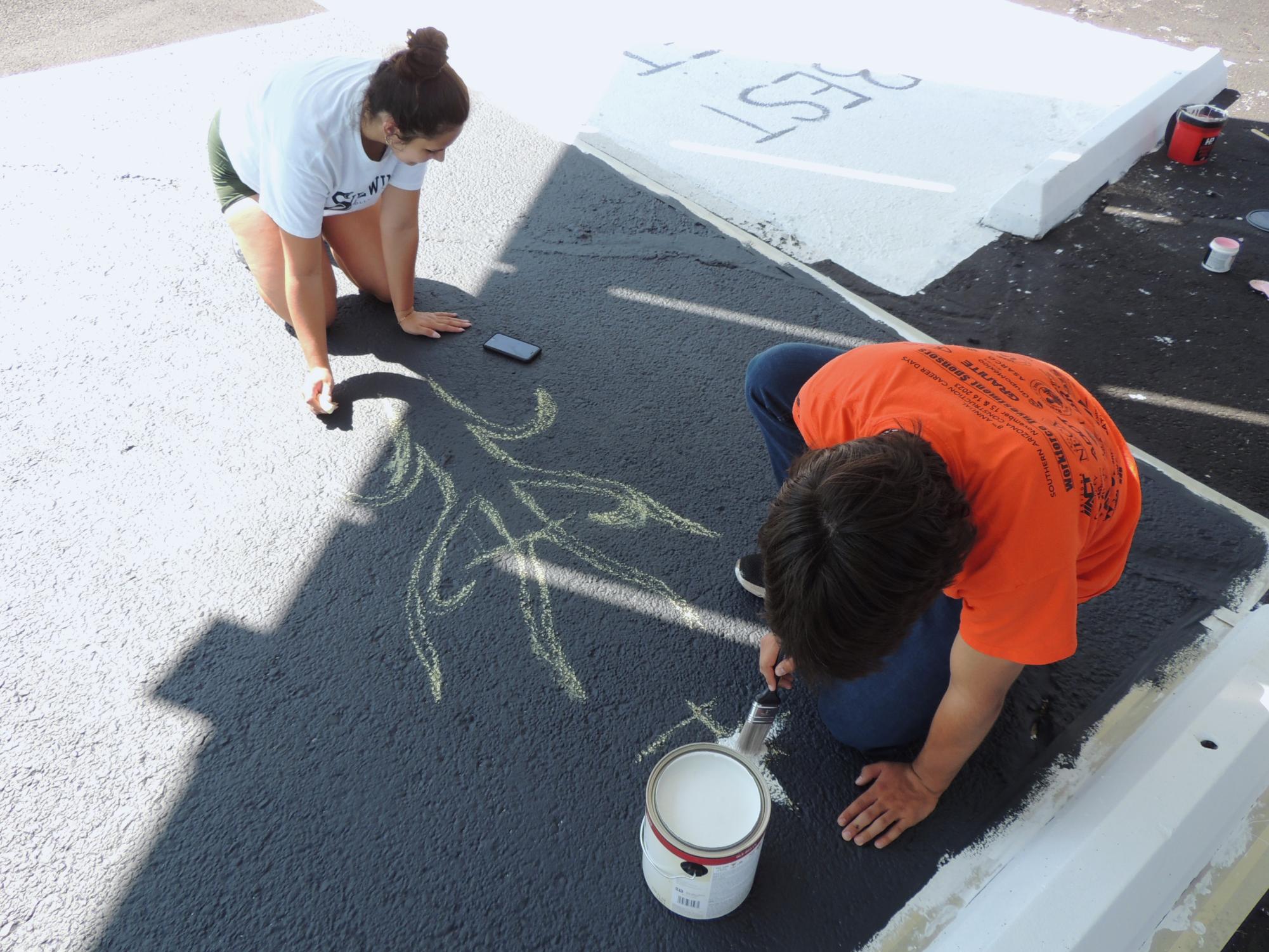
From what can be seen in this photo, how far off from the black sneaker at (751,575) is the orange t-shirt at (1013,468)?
0.64 m

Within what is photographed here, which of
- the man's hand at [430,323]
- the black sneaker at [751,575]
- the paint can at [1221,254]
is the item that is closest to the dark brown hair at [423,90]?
the man's hand at [430,323]

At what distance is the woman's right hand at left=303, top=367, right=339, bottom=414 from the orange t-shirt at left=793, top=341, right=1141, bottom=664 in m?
1.64

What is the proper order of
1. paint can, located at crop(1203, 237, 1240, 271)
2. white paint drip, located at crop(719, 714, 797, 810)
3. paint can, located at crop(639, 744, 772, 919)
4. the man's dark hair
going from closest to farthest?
the man's dark hair
paint can, located at crop(639, 744, 772, 919)
white paint drip, located at crop(719, 714, 797, 810)
paint can, located at crop(1203, 237, 1240, 271)

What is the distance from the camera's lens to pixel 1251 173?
4.05 meters

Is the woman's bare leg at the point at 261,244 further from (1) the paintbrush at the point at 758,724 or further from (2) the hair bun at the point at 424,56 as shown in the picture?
(1) the paintbrush at the point at 758,724

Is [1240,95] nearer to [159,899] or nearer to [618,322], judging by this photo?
[618,322]

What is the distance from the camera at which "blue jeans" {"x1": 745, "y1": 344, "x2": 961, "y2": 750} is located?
1728 mm

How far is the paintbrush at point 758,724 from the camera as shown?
69.9 inches

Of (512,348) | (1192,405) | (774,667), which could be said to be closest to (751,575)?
(774,667)

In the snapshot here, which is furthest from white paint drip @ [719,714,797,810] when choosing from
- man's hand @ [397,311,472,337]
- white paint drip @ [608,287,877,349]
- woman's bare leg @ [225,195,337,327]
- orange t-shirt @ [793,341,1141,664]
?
woman's bare leg @ [225,195,337,327]

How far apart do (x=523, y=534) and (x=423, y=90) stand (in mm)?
1183

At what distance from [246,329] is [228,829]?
185 centimetres

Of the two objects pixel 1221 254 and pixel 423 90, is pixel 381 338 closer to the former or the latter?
pixel 423 90

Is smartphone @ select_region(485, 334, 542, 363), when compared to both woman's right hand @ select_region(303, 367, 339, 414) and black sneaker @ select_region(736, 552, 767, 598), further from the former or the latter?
black sneaker @ select_region(736, 552, 767, 598)
